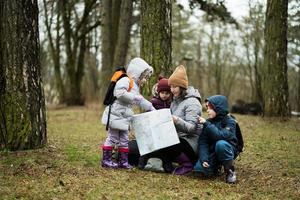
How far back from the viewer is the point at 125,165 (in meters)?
5.74

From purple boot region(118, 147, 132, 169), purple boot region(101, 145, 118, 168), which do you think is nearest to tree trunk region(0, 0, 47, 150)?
purple boot region(101, 145, 118, 168)

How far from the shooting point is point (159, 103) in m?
6.20

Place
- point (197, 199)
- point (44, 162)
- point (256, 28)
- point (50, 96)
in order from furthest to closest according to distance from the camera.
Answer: point (50, 96) → point (256, 28) → point (44, 162) → point (197, 199)

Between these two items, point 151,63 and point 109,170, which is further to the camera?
point 151,63

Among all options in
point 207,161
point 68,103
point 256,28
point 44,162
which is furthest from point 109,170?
point 256,28

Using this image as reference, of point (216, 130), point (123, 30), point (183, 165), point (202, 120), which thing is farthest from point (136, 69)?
point (123, 30)

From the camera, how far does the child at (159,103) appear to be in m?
5.75

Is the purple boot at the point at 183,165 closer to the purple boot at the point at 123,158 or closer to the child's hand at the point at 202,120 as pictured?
the child's hand at the point at 202,120

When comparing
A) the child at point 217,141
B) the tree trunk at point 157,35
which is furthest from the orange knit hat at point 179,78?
the tree trunk at point 157,35

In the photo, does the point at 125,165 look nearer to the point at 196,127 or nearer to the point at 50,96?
the point at 196,127

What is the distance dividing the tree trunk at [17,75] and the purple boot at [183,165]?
2049 millimetres

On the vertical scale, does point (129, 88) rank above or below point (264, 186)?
above

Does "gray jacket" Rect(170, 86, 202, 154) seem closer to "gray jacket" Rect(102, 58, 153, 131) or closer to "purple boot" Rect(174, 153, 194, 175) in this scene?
"purple boot" Rect(174, 153, 194, 175)

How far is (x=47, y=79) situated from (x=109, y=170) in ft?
116
